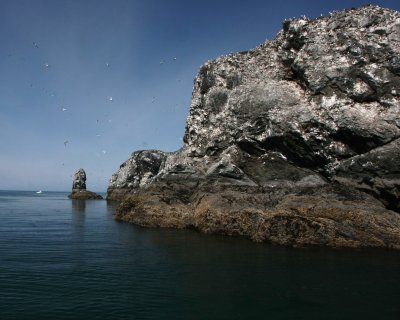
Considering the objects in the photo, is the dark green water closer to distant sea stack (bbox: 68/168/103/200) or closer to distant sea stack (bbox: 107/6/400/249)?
distant sea stack (bbox: 107/6/400/249)

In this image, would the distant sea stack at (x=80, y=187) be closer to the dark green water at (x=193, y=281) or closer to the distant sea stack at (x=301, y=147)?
the distant sea stack at (x=301, y=147)

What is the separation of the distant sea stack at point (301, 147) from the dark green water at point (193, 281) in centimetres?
361

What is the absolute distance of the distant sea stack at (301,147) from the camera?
2953 cm

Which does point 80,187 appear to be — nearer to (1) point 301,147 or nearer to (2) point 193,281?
(1) point 301,147

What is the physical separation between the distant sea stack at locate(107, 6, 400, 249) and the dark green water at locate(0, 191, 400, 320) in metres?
3.61

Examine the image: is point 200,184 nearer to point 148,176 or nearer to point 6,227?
point 6,227

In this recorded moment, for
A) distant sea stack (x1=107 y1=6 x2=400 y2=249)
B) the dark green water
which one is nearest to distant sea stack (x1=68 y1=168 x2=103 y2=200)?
distant sea stack (x1=107 y1=6 x2=400 y2=249)

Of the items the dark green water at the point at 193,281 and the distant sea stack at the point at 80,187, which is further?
the distant sea stack at the point at 80,187

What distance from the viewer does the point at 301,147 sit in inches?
1399

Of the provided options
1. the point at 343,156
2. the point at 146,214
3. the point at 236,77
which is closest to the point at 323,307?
the point at 343,156

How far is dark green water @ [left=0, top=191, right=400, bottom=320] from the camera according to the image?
1402cm

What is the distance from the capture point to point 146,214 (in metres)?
40.8

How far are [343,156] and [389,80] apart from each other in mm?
7838

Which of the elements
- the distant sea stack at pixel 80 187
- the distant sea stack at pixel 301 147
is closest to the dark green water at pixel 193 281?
the distant sea stack at pixel 301 147
